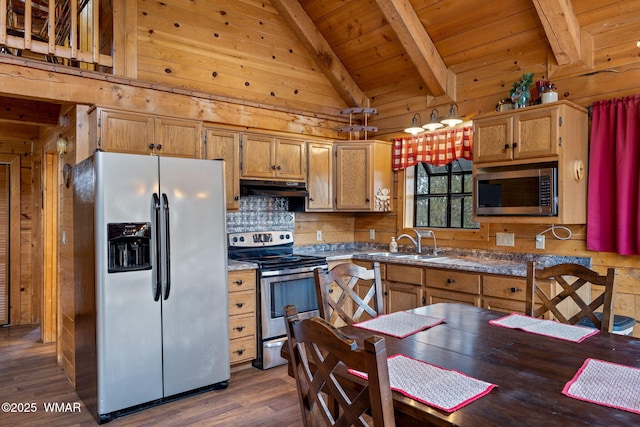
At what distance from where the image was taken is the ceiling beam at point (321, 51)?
4539 millimetres

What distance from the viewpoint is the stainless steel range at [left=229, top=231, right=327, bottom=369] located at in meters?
3.63

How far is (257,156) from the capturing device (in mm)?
4121

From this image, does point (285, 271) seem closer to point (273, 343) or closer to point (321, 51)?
point (273, 343)

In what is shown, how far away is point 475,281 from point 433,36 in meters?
2.30

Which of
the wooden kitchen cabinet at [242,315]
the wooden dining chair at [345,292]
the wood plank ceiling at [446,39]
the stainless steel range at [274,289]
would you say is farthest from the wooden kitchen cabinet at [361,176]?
the wooden dining chair at [345,292]

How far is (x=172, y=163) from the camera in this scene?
2.99 m

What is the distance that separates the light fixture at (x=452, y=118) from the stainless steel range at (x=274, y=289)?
66.9 inches

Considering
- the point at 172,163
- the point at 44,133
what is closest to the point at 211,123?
the point at 172,163

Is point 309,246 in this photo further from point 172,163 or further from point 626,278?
point 626,278

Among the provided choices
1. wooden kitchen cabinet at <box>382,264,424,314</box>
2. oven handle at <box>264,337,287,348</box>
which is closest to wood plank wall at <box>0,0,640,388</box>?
wooden kitchen cabinet at <box>382,264,424,314</box>

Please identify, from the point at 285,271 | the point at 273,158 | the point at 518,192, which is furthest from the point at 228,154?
the point at 518,192

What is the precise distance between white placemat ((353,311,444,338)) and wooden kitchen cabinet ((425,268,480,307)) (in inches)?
54.4

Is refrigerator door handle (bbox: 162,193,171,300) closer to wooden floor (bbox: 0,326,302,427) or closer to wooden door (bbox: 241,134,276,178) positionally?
wooden floor (bbox: 0,326,302,427)

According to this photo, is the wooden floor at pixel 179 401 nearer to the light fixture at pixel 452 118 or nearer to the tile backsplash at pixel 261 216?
the tile backsplash at pixel 261 216
